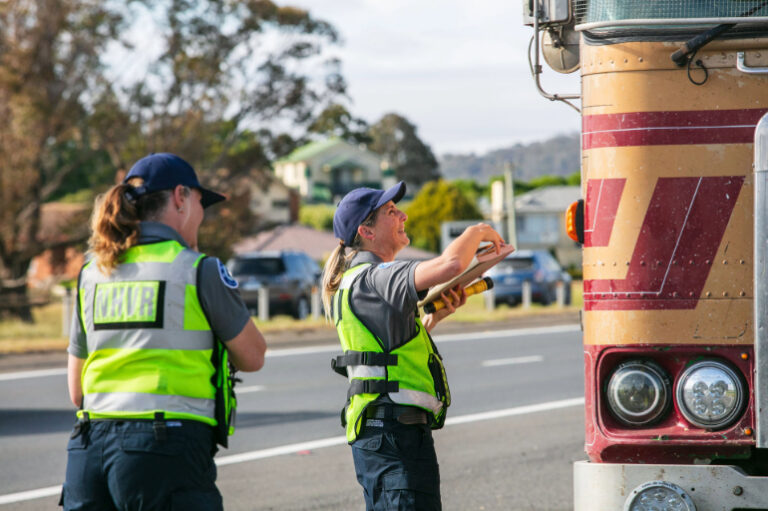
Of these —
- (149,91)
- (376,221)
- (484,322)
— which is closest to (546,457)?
(376,221)

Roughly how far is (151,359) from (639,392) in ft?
5.45

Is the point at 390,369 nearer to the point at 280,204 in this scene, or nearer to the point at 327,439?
the point at 327,439

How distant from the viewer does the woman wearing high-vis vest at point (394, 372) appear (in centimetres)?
385

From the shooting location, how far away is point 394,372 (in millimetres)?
3965

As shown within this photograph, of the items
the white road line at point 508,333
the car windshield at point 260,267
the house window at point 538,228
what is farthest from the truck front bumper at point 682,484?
the house window at point 538,228

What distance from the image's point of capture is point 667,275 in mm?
3816

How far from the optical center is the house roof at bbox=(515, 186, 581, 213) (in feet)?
298

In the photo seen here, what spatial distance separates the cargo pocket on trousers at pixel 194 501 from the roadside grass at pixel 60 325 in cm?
1314

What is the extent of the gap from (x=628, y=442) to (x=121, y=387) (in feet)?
5.61

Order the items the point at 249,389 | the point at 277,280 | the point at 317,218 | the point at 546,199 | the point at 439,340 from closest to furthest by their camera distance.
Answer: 1. the point at 249,389
2. the point at 439,340
3. the point at 277,280
4. the point at 317,218
5. the point at 546,199

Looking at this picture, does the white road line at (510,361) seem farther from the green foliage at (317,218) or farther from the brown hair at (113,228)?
the green foliage at (317,218)

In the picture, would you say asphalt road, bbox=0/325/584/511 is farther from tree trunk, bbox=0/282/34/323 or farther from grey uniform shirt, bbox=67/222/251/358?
tree trunk, bbox=0/282/34/323

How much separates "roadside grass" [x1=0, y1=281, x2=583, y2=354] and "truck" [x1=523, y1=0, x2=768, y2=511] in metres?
12.8

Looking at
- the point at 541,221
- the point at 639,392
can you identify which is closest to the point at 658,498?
the point at 639,392
